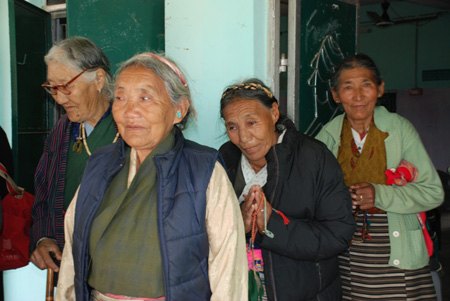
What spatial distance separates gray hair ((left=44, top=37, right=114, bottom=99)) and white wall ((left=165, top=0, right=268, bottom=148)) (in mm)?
736

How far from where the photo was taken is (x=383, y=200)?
223 cm

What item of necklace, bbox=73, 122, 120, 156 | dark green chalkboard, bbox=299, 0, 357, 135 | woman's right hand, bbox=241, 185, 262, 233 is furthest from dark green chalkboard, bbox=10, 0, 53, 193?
woman's right hand, bbox=241, 185, 262, 233

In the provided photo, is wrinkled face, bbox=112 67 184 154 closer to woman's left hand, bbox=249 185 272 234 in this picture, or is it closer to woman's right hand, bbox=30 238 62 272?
woman's left hand, bbox=249 185 272 234

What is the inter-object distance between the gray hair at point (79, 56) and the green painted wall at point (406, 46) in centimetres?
993

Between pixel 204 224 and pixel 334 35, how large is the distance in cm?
225

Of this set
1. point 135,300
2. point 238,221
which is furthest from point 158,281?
point 238,221

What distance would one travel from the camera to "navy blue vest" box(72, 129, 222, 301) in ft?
4.81

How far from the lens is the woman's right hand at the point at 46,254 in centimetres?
212

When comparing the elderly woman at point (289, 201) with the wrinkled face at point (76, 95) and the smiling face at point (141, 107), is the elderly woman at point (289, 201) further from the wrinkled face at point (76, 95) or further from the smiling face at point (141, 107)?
the wrinkled face at point (76, 95)

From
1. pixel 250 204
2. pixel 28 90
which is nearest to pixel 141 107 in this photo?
pixel 250 204

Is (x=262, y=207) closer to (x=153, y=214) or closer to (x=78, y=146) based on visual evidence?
(x=153, y=214)

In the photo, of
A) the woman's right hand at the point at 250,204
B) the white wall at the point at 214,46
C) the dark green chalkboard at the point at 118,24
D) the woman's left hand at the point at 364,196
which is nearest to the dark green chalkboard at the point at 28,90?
the dark green chalkboard at the point at 118,24

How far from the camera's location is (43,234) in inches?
87.6

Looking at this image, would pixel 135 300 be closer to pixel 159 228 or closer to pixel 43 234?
pixel 159 228
